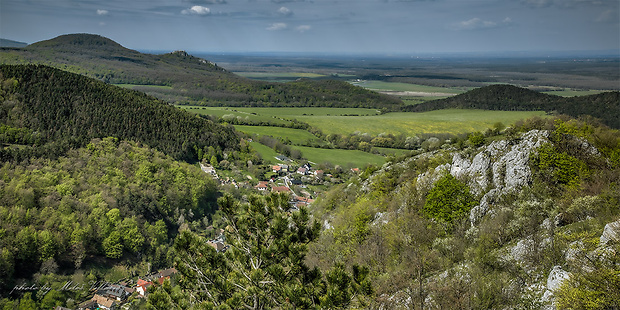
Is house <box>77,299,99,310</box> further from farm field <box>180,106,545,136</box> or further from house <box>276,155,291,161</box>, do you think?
farm field <box>180,106,545,136</box>

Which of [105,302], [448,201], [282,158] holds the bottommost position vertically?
[105,302]

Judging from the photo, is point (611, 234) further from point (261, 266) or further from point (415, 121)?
point (415, 121)

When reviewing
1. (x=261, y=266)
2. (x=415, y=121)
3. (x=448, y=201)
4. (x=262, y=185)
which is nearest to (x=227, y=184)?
(x=262, y=185)

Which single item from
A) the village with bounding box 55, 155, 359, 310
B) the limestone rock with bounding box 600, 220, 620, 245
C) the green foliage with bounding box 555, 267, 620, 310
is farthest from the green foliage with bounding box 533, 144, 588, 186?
the village with bounding box 55, 155, 359, 310

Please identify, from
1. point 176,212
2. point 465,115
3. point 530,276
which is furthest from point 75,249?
point 465,115

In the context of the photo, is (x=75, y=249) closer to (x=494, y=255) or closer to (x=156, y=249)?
(x=156, y=249)
